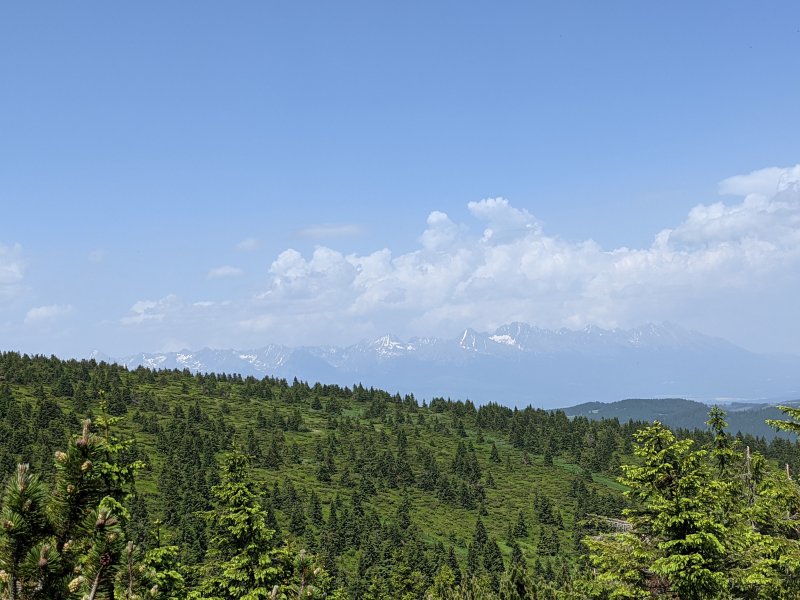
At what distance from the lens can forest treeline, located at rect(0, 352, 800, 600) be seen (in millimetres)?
5410

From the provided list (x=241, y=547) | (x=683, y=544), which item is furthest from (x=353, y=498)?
(x=683, y=544)

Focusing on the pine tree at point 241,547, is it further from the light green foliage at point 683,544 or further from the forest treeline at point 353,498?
the light green foliage at point 683,544

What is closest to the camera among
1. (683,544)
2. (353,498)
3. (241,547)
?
(683,544)

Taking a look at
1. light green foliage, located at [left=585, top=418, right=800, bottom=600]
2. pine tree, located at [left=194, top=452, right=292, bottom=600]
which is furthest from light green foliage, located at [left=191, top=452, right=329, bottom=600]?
light green foliage, located at [left=585, top=418, right=800, bottom=600]

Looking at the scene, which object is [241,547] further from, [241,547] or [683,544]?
[683,544]

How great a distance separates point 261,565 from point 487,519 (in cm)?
9275

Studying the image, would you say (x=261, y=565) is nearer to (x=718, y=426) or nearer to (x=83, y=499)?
(x=83, y=499)

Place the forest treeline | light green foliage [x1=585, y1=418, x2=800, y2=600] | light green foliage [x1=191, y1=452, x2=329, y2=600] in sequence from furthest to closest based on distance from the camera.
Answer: light green foliage [x1=191, y1=452, x2=329, y2=600] < light green foliage [x1=585, y1=418, x2=800, y2=600] < the forest treeline

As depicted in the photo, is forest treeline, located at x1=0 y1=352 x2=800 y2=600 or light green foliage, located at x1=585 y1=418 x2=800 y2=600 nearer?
forest treeline, located at x1=0 y1=352 x2=800 y2=600

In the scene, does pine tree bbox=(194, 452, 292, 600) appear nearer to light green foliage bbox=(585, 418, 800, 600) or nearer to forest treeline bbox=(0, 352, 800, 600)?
forest treeline bbox=(0, 352, 800, 600)

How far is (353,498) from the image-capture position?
330 ft

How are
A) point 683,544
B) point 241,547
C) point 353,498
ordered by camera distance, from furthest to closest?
1. point 353,498
2. point 241,547
3. point 683,544

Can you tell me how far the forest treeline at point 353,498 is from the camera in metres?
5.41

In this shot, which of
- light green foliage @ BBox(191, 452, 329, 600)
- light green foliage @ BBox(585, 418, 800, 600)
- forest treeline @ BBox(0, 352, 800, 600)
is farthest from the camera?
light green foliage @ BBox(191, 452, 329, 600)
